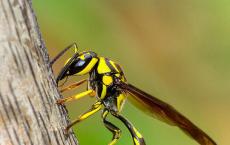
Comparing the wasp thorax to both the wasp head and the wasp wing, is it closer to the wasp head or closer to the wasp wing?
the wasp head

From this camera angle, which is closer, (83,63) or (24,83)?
(24,83)

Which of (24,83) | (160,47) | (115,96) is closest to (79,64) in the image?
(115,96)

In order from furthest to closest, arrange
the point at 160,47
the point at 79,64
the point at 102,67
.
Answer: the point at 160,47 → the point at 102,67 → the point at 79,64

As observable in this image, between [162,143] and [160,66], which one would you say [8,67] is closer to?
[162,143]

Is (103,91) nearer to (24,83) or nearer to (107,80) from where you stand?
(107,80)

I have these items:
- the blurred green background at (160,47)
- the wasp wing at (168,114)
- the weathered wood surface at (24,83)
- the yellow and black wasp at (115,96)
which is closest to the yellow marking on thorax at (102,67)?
the yellow and black wasp at (115,96)

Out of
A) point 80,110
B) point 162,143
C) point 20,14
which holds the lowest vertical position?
point 162,143

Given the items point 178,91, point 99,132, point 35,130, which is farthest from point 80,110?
point 35,130

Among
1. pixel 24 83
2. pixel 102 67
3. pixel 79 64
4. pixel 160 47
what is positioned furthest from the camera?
pixel 160 47
